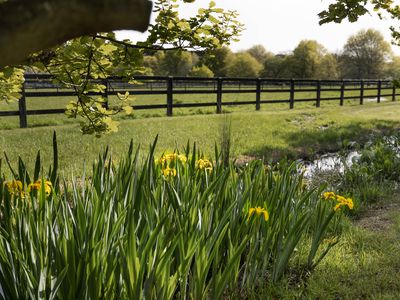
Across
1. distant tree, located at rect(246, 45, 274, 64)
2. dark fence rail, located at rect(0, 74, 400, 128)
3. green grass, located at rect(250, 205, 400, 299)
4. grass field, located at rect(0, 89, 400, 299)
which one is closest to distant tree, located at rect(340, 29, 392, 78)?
distant tree, located at rect(246, 45, 274, 64)

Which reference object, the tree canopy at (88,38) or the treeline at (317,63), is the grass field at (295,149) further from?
the treeline at (317,63)

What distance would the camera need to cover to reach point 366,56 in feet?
204

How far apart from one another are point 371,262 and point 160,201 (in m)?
1.68

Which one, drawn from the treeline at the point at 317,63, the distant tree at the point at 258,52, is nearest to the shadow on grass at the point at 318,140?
the treeline at the point at 317,63

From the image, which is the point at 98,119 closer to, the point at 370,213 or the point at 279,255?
the point at 279,255

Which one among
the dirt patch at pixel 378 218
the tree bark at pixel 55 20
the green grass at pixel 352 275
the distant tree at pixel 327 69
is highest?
the distant tree at pixel 327 69

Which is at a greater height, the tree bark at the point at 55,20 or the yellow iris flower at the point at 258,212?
the tree bark at the point at 55,20

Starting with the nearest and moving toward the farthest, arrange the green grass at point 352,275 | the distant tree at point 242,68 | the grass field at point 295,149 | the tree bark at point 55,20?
the tree bark at point 55,20 < the green grass at point 352,275 < the grass field at point 295,149 < the distant tree at point 242,68

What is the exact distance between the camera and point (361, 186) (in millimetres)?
A: 5523

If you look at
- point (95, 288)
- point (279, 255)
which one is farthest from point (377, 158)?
point (95, 288)

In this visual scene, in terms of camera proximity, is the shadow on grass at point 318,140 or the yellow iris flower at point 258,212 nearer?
the yellow iris flower at point 258,212

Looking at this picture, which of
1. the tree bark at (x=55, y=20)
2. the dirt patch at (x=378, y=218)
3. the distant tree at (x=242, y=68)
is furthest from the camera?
the distant tree at (x=242, y=68)

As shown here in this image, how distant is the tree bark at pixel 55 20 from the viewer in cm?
61

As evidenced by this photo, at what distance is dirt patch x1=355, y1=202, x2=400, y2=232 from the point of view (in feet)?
14.0
